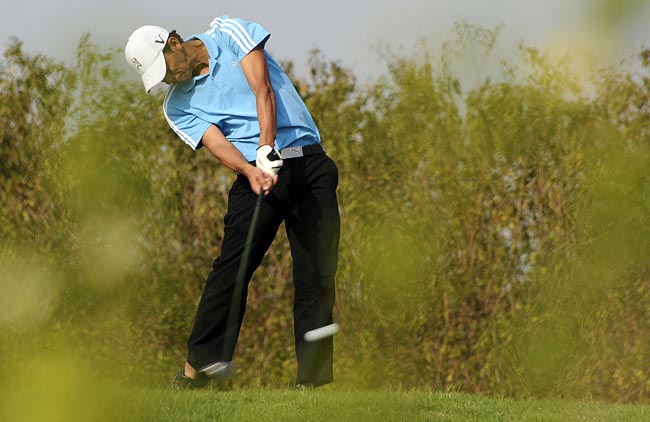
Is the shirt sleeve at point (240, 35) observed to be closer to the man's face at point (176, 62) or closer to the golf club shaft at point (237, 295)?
the man's face at point (176, 62)

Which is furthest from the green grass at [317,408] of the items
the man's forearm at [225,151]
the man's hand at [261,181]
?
the man's forearm at [225,151]

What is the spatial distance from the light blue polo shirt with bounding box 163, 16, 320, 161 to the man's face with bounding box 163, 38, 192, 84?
7 cm

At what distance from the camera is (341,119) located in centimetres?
579

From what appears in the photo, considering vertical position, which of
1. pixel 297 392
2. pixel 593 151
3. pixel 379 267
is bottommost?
pixel 297 392

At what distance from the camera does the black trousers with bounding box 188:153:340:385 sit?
3973mm

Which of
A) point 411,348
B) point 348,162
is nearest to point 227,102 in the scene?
point 348,162

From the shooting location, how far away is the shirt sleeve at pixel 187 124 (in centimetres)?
399

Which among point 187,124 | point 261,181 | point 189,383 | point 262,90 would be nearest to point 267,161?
point 261,181

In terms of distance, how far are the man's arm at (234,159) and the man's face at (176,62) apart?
0.25 m

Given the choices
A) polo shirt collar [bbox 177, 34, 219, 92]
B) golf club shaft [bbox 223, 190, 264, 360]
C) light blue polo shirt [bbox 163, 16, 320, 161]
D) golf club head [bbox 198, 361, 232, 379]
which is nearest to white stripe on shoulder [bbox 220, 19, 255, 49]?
light blue polo shirt [bbox 163, 16, 320, 161]

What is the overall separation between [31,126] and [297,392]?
8.96 ft

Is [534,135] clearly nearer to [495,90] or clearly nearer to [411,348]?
[495,90]

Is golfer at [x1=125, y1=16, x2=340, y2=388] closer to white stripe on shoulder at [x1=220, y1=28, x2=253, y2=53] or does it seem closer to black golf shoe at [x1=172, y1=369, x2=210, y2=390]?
white stripe on shoulder at [x1=220, y1=28, x2=253, y2=53]

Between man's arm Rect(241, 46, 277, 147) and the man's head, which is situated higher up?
the man's head
